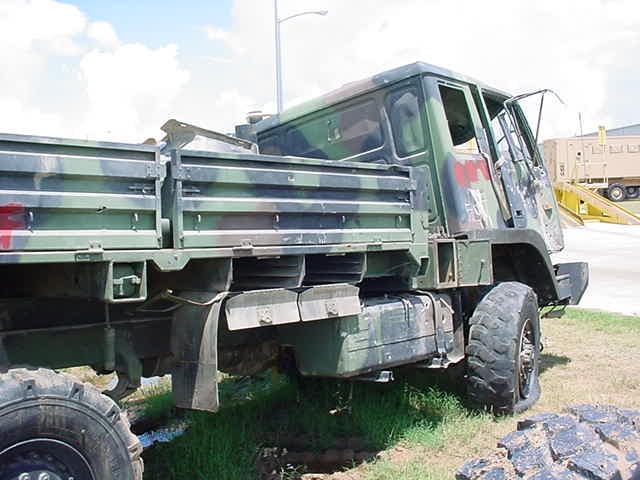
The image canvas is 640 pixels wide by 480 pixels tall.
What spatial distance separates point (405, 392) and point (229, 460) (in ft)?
5.81

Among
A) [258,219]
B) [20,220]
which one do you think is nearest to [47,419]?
[20,220]

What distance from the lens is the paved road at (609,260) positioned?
445 inches

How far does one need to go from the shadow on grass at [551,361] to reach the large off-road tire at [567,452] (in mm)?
3096

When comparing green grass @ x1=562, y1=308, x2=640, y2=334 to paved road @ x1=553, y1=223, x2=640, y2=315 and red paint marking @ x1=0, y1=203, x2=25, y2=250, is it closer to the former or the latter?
paved road @ x1=553, y1=223, x2=640, y2=315

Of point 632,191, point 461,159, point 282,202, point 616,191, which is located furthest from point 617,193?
point 282,202

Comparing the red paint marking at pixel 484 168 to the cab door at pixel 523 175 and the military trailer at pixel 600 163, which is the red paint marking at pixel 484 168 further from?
Answer: the military trailer at pixel 600 163

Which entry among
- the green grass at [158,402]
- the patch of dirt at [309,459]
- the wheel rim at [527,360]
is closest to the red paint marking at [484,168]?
the wheel rim at [527,360]

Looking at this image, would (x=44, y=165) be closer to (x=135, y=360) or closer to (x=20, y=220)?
(x=20, y=220)

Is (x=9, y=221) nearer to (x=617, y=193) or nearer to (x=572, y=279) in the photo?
(x=572, y=279)

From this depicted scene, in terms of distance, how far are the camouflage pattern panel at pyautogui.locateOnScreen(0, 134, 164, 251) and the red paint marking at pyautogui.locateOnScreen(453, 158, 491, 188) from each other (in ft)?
8.88

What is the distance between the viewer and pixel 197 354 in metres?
3.70

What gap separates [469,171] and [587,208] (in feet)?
69.1

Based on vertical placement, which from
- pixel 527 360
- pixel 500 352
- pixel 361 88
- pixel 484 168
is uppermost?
pixel 361 88

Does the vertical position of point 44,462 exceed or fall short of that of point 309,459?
it exceeds it
